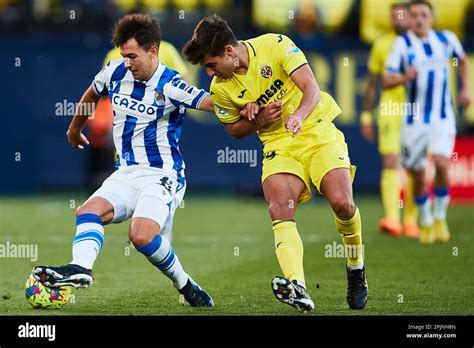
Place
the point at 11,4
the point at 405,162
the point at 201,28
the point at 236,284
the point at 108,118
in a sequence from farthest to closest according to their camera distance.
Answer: the point at 11,4 → the point at 108,118 → the point at 405,162 → the point at 236,284 → the point at 201,28

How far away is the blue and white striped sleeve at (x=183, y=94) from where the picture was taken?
728cm

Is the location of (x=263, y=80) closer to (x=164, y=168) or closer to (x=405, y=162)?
(x=164, y=168)

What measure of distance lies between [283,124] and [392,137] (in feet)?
17.3

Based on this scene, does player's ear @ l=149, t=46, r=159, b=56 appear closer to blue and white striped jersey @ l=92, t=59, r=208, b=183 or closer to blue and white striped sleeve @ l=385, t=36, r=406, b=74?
blue and white striped jersey @ l=92, t=59, r=208, b=183

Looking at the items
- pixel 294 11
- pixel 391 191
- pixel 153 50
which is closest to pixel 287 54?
pixel 153 50

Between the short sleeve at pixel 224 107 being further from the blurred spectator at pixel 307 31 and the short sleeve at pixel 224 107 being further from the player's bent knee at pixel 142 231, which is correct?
the blurred spectator at pixel 307 31

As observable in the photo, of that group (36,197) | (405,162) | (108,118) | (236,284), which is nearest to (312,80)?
(236,284)

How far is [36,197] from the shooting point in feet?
58.5

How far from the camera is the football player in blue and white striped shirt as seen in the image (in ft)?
23.2

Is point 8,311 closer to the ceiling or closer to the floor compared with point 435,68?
closer to the floor

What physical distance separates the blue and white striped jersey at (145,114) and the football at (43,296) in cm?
93

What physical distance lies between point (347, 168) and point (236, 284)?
69.2 inches

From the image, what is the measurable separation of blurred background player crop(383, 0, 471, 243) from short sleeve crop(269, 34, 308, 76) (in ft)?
15.5

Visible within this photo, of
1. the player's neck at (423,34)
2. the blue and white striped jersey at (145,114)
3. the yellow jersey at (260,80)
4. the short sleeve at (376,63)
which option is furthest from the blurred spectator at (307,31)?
the yellow jersey at (260,80)
